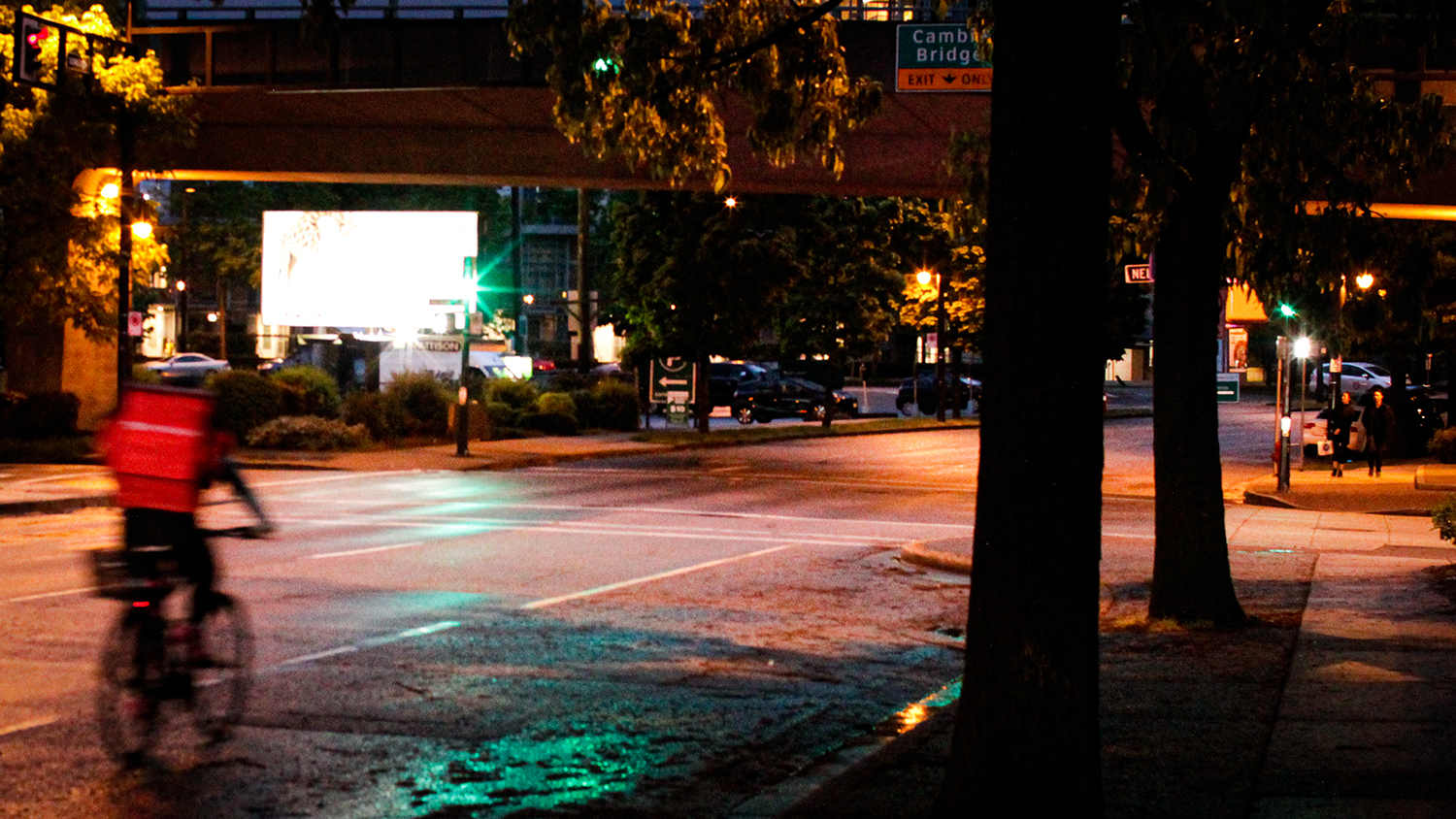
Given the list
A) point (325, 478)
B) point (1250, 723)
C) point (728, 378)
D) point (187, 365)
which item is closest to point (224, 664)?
point (1250, 723)

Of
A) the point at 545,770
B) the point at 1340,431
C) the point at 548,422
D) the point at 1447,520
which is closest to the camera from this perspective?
the point at 545,770

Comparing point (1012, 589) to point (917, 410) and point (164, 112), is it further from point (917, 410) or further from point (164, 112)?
point (917, 410)

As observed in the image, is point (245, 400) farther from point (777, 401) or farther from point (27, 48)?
point (777, 401)

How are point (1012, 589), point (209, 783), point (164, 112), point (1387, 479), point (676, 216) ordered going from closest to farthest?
1. point (1012, 589)
2. point (209, 783)
3. point (164, 112)
4. point (1387, 479)
5. point (676, 216)

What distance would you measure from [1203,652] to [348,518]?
40.8 ft

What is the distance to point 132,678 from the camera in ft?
26.4

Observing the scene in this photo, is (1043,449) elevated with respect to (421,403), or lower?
elevated

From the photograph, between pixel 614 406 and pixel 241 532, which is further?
pixel 614 406

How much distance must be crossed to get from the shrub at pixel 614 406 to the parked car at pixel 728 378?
10.8 m

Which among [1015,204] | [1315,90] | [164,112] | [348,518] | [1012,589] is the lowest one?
[348,518]

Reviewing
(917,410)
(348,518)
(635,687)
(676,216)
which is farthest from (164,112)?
(917,410)

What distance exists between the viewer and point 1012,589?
5.67 metres

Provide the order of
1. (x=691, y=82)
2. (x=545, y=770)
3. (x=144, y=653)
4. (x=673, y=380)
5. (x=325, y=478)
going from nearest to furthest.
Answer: (x=545, y=770) → (x=144, y=653) → (x=691, y=82) → (x=325, y=478) → (x=673, y=380)

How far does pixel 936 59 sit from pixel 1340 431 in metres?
18.4
